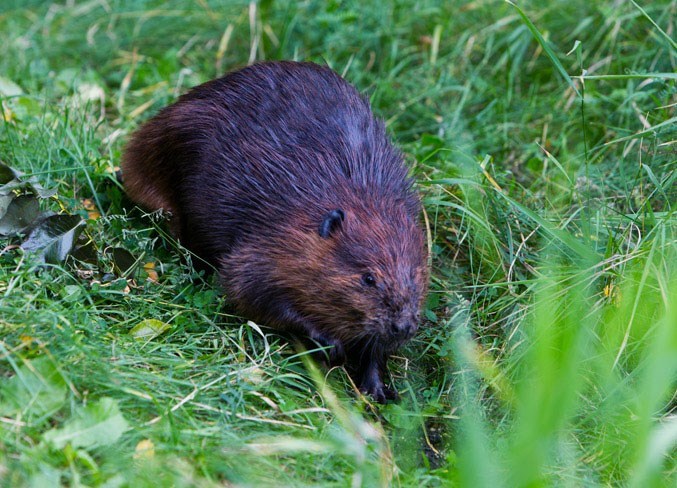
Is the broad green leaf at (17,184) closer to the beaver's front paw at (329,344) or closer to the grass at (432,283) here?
the grass at (432,283)

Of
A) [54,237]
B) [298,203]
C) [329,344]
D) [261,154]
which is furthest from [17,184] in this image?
[329,344]

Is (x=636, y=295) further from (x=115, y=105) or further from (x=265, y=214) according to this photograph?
(x=115, y=105)

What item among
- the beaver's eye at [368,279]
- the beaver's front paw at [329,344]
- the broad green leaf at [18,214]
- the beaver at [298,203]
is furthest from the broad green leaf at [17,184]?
the beaver's eye at [368,279]

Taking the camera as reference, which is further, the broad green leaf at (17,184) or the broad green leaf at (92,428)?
the broad green leaf at (17,184)

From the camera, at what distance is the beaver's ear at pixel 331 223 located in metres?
4.03

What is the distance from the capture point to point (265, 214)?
4.31 meters

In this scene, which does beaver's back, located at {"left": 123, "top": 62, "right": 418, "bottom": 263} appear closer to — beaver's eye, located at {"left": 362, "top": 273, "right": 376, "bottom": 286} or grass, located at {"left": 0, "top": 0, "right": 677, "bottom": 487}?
grass, located at {"left": 0, "top": 0, "right": 677, "bottom": 487}

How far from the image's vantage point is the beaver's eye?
12.8ft

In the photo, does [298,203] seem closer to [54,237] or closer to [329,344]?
[329,344]

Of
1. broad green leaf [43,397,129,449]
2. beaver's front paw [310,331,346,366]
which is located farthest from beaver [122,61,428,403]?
broad green leaf [43,397,129,449]

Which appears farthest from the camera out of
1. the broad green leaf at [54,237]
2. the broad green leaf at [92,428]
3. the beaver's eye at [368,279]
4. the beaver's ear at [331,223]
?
the broad green leaf at [54,237]

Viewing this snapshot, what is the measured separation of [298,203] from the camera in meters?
4.25

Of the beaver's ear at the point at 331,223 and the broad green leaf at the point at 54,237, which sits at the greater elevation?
the beaver's ear at the point at 331,223

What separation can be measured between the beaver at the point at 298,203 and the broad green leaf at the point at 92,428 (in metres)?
1.12
